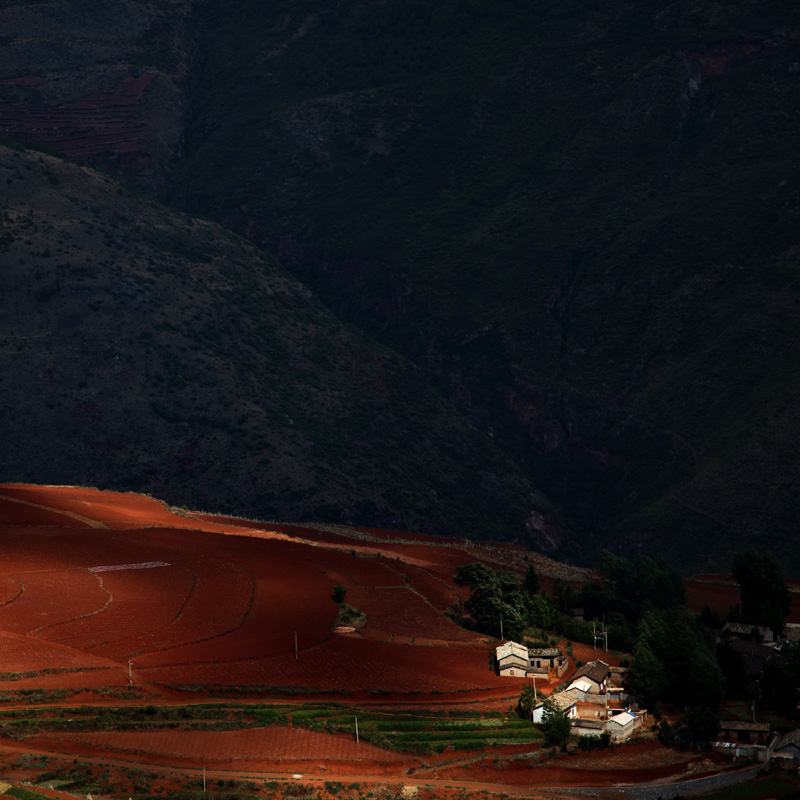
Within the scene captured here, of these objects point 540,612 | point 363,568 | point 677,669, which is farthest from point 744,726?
point 363,568

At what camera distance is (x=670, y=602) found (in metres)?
77.3

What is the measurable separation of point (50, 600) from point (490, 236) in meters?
84.6

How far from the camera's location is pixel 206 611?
Result: 62.3 metres

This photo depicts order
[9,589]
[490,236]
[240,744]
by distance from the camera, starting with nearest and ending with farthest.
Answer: [240,744], [9,589], [490,236]

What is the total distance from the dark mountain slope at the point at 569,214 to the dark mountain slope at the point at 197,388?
826 centimetres

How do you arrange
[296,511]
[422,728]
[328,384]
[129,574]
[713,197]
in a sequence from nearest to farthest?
[422,728]
[129,574]
[296,511]
[328,384]
[713,197]

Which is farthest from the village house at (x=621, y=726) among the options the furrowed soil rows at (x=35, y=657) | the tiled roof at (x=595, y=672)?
the furrowed soil rows at (x=35, y=657)

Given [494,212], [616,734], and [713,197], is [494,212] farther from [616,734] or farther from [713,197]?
[616,734]

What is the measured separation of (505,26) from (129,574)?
111 metres

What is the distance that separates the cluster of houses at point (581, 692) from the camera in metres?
53.3

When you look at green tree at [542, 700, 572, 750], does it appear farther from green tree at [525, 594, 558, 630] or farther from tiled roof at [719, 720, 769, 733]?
green tree at [525, 594, 558, 630]

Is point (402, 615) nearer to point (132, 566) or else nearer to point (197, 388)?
point (132, 566)

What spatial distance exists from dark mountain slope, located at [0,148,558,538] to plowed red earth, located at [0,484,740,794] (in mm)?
23345

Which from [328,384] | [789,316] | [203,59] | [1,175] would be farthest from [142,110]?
[789,316]
